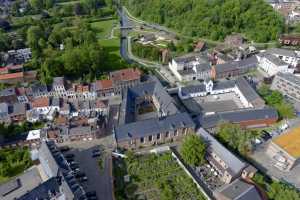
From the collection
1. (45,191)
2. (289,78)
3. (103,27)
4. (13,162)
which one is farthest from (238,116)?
(103,27)

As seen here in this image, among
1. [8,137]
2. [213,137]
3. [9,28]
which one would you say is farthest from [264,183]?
[9,28]

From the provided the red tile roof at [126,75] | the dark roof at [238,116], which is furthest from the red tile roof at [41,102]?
the dark roof at [238,116]

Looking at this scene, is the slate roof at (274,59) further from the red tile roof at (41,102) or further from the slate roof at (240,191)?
the red tile roof at (41,102)

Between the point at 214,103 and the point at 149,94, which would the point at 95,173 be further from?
the point at 214,103

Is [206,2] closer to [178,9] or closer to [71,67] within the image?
[178,9]

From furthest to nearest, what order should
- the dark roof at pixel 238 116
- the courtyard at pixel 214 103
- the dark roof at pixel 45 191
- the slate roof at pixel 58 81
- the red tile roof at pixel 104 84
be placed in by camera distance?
the red tile roof at pixel 104 84, the slate roof at pixel 58 81, the courtyard at pixel 214 103, the dark roof at pixel 238 116, the dark roof at pixel 45 191

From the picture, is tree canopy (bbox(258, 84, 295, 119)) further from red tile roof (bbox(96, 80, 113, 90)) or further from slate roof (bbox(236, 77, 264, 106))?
red tile roof (bbox(96, 80, 113, 90))

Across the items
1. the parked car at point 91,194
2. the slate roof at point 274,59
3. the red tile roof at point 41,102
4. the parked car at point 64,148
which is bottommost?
the parked car at point 91,194
